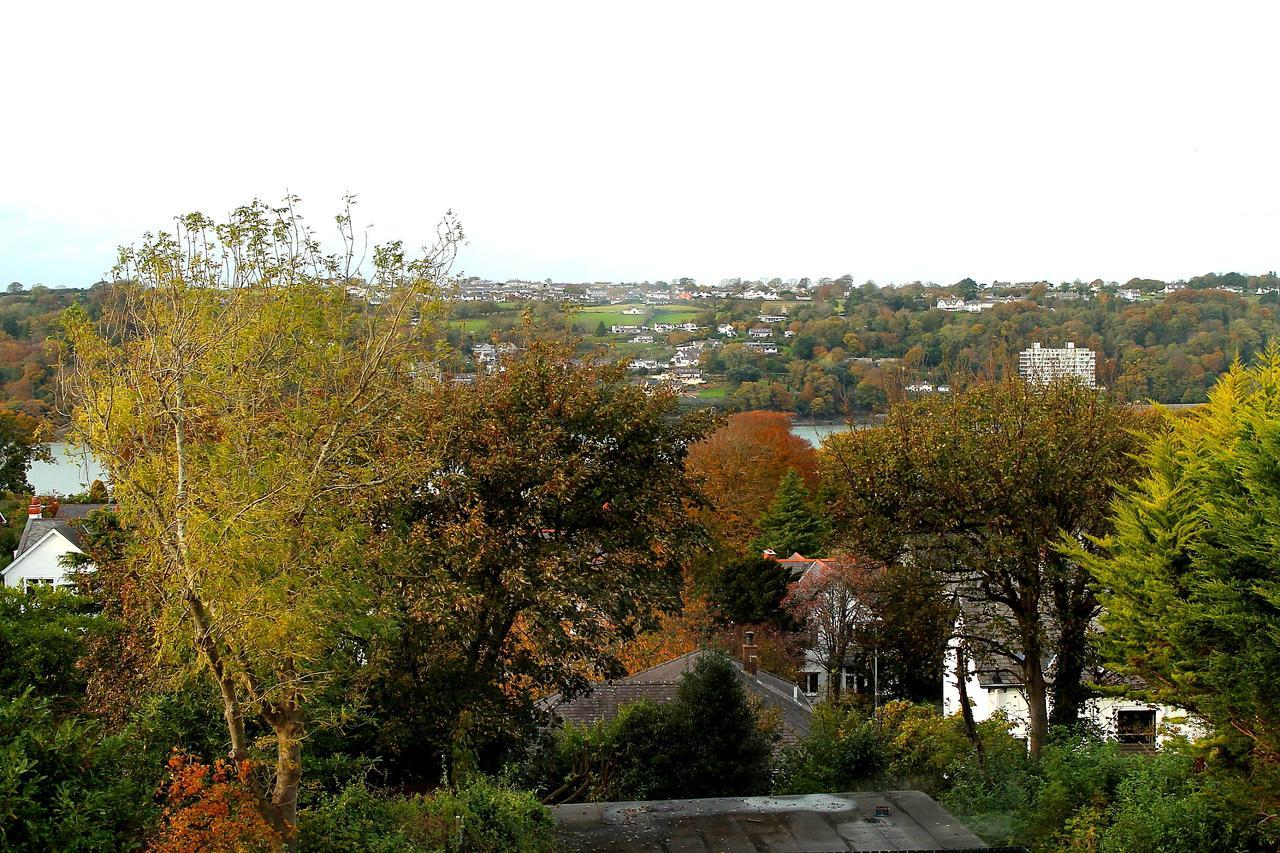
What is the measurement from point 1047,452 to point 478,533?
A: 785 centimetres

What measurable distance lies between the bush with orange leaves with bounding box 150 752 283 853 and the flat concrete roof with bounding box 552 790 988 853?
4006mm

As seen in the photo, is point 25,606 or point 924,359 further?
point 924,359

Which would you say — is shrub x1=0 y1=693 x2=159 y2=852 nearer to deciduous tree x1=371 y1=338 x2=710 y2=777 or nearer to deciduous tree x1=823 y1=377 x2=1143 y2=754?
deciduous tree x1=371 y1=338 x2=710 y2=777

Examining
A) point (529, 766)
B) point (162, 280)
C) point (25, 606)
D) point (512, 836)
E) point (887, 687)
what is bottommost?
point (887, 687)

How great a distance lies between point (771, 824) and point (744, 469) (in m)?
34.5

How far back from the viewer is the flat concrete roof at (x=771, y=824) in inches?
418

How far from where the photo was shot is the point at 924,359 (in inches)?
1678

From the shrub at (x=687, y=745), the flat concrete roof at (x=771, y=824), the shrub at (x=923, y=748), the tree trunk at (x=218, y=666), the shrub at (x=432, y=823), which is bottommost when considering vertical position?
the shrub at (x=923, y=748)

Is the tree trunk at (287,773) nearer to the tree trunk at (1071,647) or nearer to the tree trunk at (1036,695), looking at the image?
the tree trunk at (1036,695)

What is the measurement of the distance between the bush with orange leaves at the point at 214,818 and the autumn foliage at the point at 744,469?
35186 mm

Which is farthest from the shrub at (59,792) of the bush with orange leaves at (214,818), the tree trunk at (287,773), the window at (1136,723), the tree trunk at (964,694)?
the window at (1136,723)

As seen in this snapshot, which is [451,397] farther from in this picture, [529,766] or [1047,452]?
[1047,452]

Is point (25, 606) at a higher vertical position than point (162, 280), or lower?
lower

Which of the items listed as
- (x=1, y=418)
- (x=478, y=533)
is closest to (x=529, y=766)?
(x=478, y=533)
